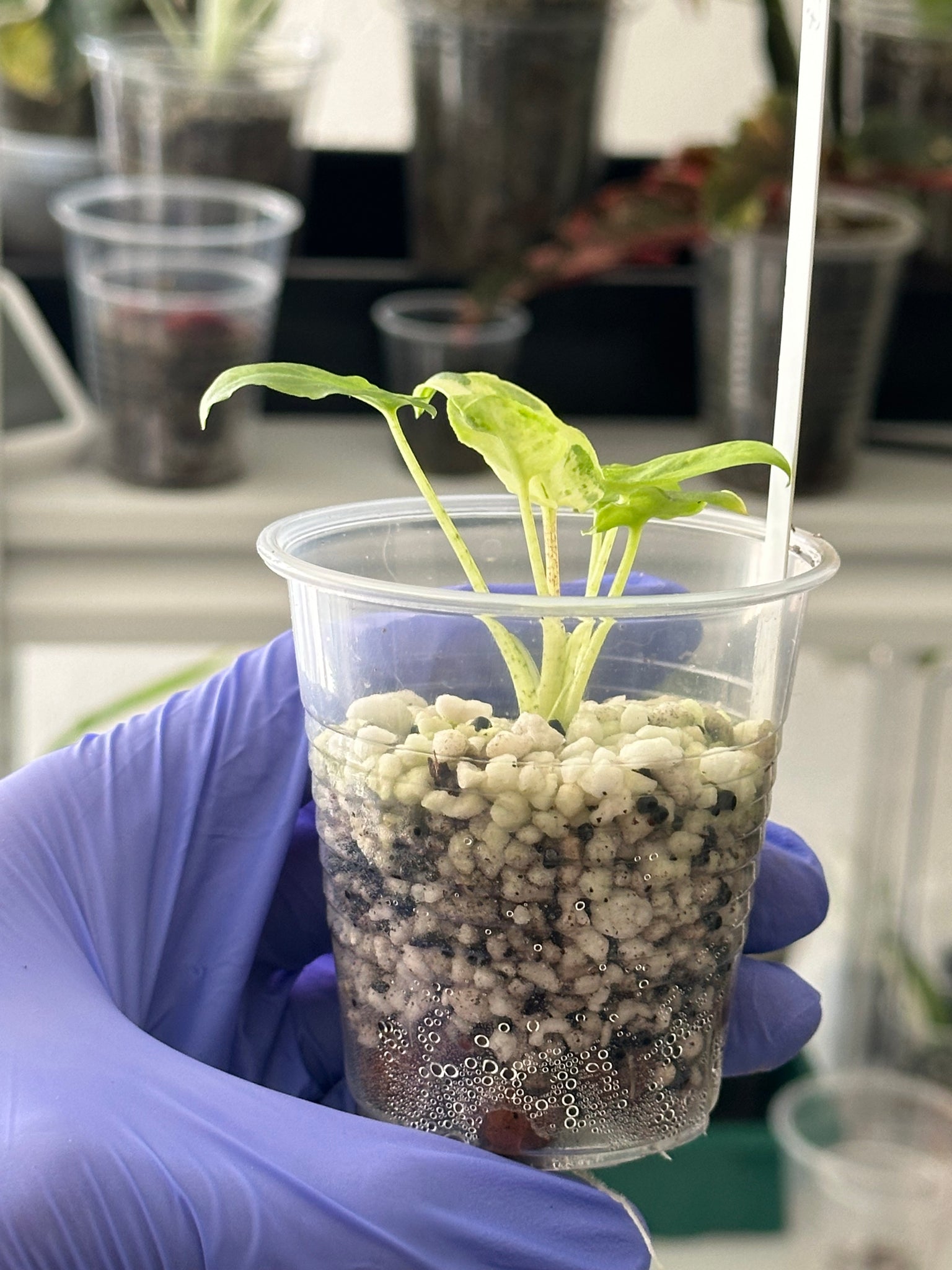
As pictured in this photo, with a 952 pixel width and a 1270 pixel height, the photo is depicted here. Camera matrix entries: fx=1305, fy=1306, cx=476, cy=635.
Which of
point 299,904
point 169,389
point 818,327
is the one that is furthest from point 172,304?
point 299,904

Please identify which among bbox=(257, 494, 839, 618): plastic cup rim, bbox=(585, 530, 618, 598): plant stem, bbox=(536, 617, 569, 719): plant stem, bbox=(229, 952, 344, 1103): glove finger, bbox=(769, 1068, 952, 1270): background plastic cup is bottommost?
bbox=(769, 1068, 952, 1270): background plastic cup

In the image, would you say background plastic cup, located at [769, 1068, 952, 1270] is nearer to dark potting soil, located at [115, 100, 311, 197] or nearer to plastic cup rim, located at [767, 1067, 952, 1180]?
plastic cup rim, located at [767, 1067, 952, 1180]

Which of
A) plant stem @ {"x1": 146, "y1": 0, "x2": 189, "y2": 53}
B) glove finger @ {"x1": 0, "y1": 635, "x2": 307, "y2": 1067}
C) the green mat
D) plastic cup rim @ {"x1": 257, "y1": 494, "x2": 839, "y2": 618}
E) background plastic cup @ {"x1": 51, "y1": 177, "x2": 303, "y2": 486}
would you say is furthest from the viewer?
the green mat

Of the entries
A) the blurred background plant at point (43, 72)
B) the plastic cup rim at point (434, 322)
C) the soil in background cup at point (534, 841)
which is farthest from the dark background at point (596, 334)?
the soil in background cup at point (534, 841)

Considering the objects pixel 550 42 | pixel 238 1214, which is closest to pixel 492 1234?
pixel 238 1214

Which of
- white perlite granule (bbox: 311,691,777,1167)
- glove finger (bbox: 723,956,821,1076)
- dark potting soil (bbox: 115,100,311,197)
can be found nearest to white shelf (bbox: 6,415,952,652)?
dark potting soil (bbox: 115,100,311,197)

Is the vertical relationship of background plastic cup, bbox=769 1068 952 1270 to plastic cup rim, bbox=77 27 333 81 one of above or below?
below

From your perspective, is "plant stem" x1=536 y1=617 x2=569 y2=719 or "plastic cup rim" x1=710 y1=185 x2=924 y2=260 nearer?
"plant stem" x1=536 y1=617 x2=569 y2=719

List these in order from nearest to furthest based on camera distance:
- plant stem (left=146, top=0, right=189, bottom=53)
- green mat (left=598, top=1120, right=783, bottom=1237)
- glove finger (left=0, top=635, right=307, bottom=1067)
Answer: glove finger (left=0, top=635, right=307, bottom=1067)
plant stem (left=146, top=0, right=189, bottom=53)
green mat (left=598, top=1120, right=783, bottom=1237)
